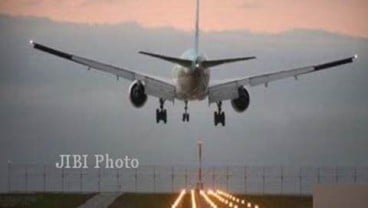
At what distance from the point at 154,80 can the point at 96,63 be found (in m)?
1.25

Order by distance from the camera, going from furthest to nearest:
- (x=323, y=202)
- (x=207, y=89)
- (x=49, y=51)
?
(x=207, y=89) → (x=49, y=51) → (x=323, y=202)

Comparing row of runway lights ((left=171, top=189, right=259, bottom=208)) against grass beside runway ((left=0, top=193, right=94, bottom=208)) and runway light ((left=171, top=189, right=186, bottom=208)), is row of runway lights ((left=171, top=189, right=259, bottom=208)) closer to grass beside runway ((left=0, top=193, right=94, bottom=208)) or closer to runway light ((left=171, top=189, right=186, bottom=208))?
runway light ((left=171, top=189, right=186, bottom=208))

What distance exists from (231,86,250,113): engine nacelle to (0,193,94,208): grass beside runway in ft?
11.3

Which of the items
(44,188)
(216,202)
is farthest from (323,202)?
(44,188)

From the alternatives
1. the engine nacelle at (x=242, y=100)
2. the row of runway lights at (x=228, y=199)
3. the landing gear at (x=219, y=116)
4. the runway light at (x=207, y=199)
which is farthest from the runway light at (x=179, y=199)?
the engine nacelle at (x=242, y=100)

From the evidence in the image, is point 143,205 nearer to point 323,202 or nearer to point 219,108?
point 219,108

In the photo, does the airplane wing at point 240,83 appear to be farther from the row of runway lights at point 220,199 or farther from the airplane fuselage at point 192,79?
the row of runway lights at point 220,199

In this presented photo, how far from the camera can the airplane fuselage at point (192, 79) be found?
20.4 m

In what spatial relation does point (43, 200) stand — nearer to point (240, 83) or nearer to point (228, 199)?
point (228, 199)

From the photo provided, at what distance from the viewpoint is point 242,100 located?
21672 millimetres

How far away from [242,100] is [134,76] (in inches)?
79.3

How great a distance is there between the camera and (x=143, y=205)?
22.0 m

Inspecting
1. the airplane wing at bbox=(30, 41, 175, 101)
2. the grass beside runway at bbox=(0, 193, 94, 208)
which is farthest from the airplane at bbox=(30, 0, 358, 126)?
the grass beside runway at bbox=(0, 193, 94, 208)

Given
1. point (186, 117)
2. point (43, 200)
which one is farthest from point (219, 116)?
point (43, 200)
